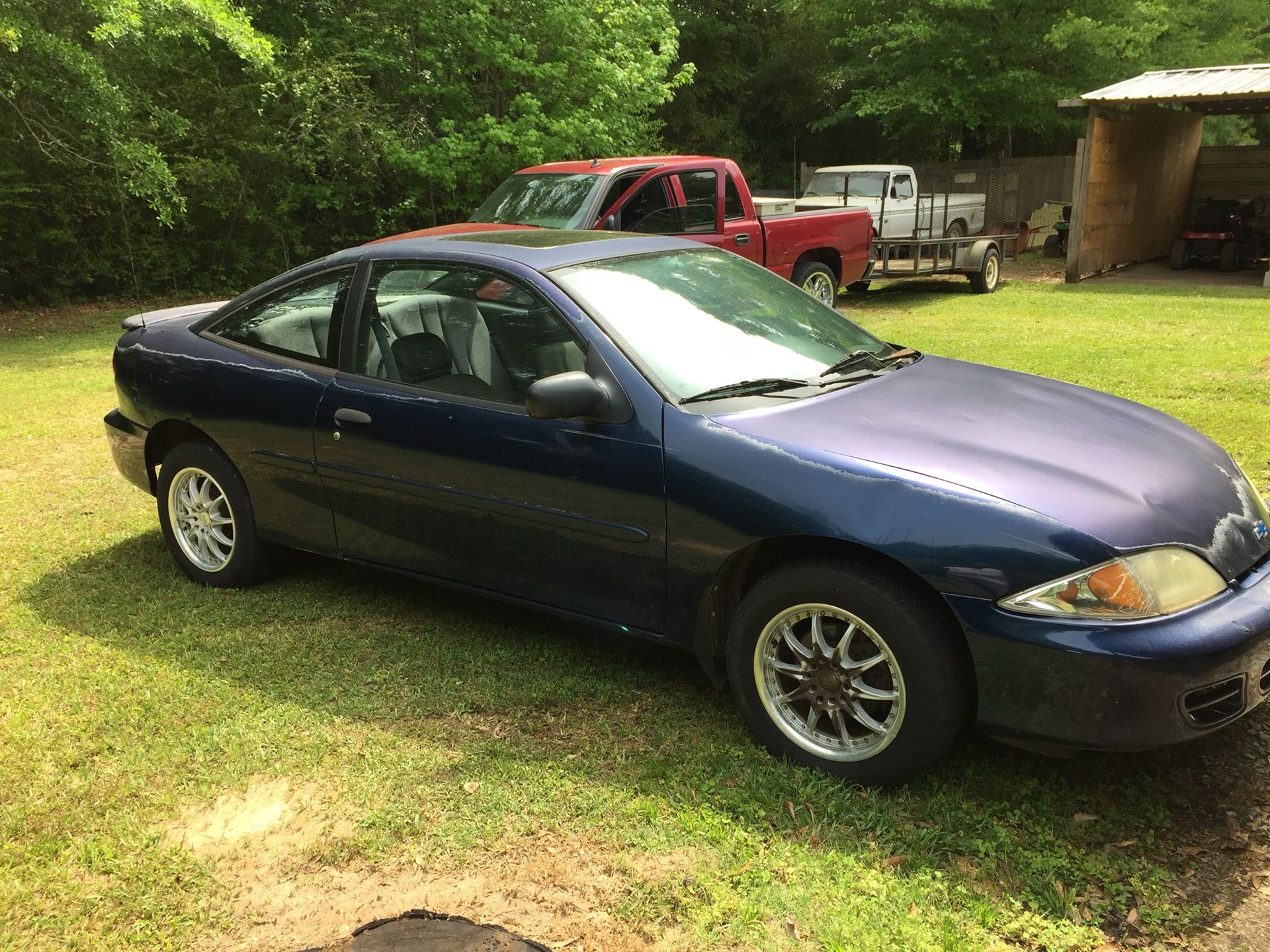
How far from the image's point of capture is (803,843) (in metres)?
2.91

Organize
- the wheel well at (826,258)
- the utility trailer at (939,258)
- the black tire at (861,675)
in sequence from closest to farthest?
the black tire at (861,675) < the wheel well at (826,258) < the utility trailer at (939,258)

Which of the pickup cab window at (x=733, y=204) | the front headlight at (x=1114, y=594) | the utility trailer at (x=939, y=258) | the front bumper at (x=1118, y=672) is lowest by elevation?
the utility trailer at (x=939, y=258)

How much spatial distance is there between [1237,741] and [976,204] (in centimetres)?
1908

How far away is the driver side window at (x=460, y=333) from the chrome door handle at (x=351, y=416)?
0.16m

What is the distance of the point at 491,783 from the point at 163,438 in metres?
2.72

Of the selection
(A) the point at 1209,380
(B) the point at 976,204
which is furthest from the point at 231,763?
(B) the point at 976,204

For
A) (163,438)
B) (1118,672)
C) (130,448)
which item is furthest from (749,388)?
(130,448)

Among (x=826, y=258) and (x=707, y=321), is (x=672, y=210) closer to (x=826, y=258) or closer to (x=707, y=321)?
(x=826, y=258)

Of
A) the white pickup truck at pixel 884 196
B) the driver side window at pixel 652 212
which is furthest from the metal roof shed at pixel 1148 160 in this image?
the driver side window at pixel 652 212

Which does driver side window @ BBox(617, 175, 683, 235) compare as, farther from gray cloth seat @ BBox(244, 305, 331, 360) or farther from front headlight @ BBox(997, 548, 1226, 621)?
front headlight @ BBox(997, 548, 1226, 621)

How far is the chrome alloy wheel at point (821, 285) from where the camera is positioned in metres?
12.4

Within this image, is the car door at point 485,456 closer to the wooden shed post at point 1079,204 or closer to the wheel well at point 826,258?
the wheel well at point 826,258

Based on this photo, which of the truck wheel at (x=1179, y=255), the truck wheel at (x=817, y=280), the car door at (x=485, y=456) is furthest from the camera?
the truck wheel at (x=1179, y=255)

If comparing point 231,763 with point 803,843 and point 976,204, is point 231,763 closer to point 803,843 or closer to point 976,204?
point 803,843
